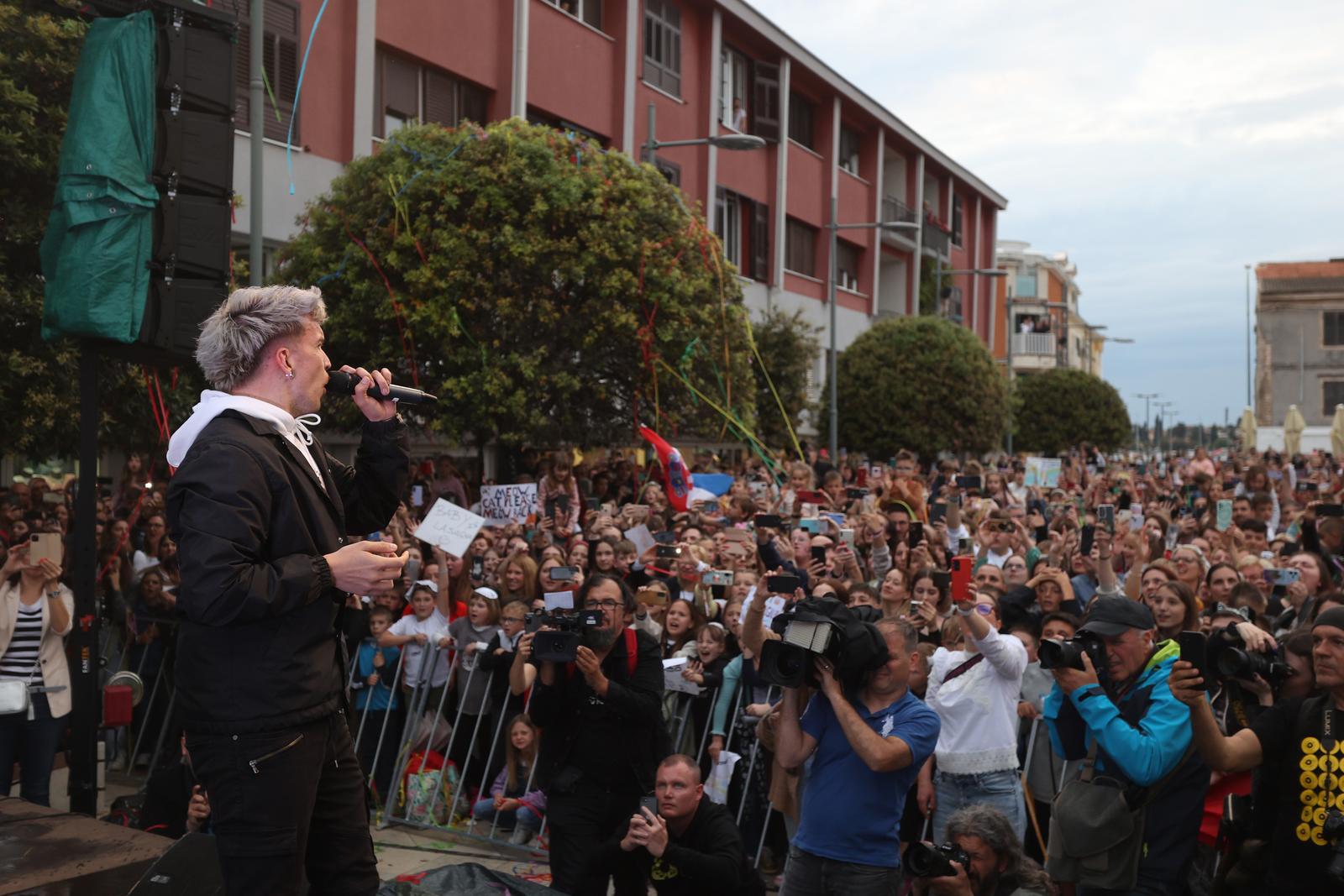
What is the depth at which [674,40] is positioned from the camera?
28141 millimetres

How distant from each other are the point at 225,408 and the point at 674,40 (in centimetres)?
2648

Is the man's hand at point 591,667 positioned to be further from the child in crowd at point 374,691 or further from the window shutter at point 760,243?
the window shutter at point 760,243

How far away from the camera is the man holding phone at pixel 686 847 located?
5.59 m

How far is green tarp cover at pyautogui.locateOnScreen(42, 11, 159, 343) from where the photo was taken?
6.02m

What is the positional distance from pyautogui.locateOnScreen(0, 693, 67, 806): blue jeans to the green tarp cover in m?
2.57

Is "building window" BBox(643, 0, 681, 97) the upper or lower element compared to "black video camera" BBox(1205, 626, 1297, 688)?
upper

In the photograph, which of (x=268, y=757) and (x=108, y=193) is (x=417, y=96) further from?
(x=268, y=757)

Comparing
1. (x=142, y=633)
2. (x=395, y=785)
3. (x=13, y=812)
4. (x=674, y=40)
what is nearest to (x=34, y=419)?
(x=142, y=633)

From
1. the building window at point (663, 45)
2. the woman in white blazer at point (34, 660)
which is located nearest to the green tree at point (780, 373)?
the building window at point (663, 45)

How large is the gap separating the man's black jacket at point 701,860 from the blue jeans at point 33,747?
376 cm

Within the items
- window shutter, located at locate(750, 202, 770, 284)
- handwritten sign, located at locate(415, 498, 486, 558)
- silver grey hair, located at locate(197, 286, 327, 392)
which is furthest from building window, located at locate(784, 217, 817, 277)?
silver grey hair, located at locate(197, 286, 327, 392)

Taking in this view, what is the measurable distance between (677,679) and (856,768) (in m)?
2.95

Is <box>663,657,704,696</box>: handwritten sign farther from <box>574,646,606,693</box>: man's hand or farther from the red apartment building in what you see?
the red apartment building

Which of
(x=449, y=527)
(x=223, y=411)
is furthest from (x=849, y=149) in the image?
(x=223, y=411)
